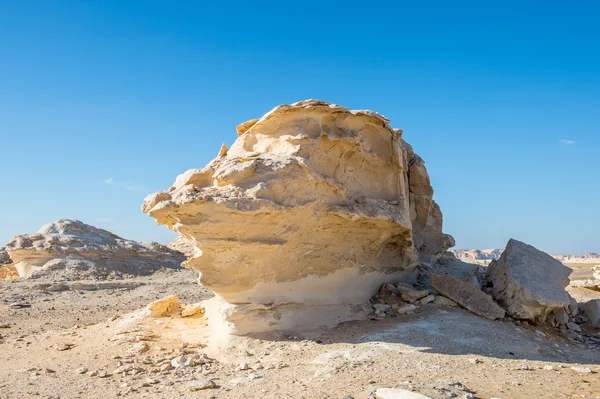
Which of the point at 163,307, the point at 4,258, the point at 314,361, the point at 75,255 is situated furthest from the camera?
the point at 4,258

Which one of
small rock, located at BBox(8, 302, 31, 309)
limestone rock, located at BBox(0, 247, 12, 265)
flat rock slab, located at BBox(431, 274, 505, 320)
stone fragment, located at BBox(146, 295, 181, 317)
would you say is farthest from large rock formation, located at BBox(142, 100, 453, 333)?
limestone rock, located at BBox(0, 247, 12, 265)

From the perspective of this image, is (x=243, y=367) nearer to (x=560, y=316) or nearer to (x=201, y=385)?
(x=201, y=385)

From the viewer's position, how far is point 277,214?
25.0 feet

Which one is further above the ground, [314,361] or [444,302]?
[444,302]

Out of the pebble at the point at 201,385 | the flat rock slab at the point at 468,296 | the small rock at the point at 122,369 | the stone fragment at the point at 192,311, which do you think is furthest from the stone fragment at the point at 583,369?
the stone fragment at the point at 192,311

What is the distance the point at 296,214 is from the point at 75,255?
48.7 ft

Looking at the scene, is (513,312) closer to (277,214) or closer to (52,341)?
(277,214)

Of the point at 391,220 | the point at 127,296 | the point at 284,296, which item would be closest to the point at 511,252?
the point at 391,220

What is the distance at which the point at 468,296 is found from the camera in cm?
895

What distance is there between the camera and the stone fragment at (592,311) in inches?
379

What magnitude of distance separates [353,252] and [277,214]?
1993 millimetres

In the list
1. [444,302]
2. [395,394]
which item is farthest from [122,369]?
[444,302]

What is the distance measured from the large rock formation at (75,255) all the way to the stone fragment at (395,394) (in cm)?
1591

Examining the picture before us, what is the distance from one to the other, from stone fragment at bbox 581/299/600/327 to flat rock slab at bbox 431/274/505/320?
2.36 metres
